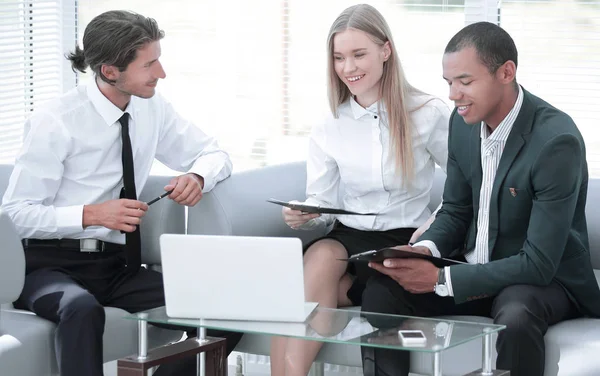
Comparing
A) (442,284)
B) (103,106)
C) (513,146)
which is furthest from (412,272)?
(103,106)

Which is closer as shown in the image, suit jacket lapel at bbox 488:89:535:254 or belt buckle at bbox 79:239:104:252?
suit jacket lapel at bbox 488:89:535:254

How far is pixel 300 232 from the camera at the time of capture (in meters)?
3.25

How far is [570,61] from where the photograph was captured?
3.76 meters

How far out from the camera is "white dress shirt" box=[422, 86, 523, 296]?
2.64 meters

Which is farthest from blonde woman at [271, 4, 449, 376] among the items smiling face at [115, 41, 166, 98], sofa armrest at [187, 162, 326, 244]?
smiling face at [115, 41, 166, 98]

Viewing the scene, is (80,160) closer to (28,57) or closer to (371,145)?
(371,145)

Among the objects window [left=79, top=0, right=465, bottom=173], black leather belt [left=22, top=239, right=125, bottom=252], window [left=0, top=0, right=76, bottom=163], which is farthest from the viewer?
window [left=0, top=0, right=76, bottom=163]

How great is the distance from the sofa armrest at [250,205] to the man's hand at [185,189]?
3.7 inches

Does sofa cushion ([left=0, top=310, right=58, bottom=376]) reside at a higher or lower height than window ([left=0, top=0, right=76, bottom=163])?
lower

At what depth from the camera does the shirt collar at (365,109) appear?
122 inches

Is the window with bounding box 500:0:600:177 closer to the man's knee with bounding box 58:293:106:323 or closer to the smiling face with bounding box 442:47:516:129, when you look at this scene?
the smiling face with bounding box 442:47:516:129

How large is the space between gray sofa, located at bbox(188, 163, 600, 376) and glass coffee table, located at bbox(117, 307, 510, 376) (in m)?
0.37

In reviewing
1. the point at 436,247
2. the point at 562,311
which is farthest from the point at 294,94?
the point at 562,311

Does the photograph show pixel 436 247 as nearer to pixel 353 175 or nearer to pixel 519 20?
pixel 353 175
